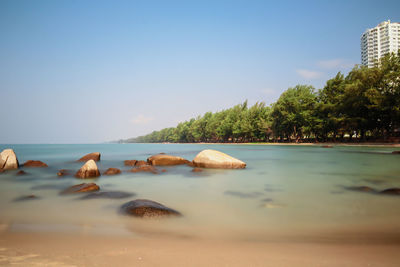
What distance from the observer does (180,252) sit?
2.94 meters

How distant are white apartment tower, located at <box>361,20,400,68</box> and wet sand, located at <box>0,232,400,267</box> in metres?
188

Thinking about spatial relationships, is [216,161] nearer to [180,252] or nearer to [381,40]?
[180,252]

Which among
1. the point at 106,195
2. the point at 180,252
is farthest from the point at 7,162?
the point at 180,252

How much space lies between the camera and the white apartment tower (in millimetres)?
150375

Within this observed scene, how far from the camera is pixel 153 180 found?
9266mm

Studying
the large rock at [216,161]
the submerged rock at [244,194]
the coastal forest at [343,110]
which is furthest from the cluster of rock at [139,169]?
the coastal forest at [343,110]

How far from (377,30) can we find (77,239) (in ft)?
683

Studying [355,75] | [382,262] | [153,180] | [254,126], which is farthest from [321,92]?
[382,262]

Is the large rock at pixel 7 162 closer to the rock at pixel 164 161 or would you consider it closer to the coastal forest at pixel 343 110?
the rock at pixel 164 161

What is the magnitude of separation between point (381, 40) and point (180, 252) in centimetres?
Result: 20458

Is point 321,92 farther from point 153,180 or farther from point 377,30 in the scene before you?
point 377,30

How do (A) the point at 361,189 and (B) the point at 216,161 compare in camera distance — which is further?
(B) the point at 216,161

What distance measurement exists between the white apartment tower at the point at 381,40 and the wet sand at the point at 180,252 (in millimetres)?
188032

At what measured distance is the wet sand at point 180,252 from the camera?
2.61 m
